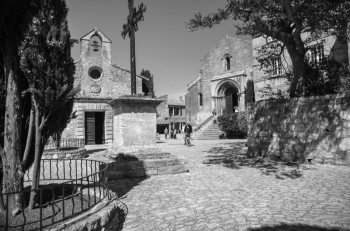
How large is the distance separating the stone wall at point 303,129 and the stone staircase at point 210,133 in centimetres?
1267

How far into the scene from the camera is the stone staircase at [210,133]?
23.7m

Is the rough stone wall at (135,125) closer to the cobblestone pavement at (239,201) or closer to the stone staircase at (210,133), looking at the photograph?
the cobblestone pavement at (239,201)

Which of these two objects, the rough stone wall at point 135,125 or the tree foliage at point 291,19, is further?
the tree foliage at point 291,19

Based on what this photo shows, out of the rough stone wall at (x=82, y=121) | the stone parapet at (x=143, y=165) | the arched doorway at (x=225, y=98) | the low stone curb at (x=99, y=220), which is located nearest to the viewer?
the low stone curb at (x=99, y=220)

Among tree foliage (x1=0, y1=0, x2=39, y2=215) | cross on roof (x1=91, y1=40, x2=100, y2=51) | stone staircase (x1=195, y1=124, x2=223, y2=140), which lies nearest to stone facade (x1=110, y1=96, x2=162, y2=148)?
tree foliage (x1=0, y1=0, x2=39, y2=215)

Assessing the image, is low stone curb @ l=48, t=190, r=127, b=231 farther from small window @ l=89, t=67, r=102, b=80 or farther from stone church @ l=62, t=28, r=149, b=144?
small window @ l=89, t=67, r=102, b=80

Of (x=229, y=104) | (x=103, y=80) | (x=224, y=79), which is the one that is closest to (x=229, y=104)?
(x=229, y=104)

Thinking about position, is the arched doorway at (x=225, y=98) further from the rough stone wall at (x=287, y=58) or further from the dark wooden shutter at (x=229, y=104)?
the rough stone wall at (x=287, y=58)

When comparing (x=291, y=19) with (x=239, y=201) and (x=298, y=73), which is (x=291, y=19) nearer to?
(x=298, y=73)

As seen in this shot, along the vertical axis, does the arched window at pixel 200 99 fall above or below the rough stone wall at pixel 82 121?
above

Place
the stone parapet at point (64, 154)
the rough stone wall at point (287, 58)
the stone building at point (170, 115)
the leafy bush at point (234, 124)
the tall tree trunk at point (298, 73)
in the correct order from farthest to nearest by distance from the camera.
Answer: the stone building at point (170, 115) → the leafy bush at point (234, 124) → the rough stone wall at point (287, 58) → the stone parapet at point (64, 154) → the tall tree trunk at point (298, 73)

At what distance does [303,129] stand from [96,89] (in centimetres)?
1699

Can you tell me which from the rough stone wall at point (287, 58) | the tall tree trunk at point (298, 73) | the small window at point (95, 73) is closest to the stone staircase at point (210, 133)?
the rough stone wall at point (287, 58)

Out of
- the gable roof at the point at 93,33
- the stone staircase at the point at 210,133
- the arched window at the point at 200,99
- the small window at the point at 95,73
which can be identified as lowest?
the stone staircase at the point at 210,133
